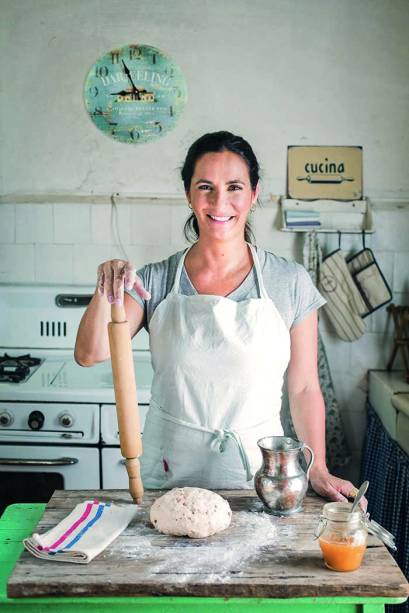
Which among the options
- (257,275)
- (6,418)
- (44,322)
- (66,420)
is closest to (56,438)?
(66,420)

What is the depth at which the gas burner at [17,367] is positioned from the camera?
295 centimetres

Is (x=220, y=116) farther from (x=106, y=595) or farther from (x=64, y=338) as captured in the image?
(x=106, y=595)

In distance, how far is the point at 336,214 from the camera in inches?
131

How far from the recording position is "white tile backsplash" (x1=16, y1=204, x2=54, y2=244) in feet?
11.0

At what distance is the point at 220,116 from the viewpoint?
328 centimetres

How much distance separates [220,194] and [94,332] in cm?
49

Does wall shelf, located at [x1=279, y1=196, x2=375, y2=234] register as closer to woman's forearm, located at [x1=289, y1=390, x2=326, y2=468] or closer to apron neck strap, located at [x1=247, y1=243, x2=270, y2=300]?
apron neck strap, located at [x1=247, y1=243, x2=270, y2=300]

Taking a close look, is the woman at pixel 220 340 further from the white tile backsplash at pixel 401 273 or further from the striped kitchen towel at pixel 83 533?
the white tile backsplash at pixel 401 273

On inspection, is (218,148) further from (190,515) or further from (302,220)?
(302,220)

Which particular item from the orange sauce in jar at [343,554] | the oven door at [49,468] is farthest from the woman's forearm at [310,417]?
the oven door at [49,468]

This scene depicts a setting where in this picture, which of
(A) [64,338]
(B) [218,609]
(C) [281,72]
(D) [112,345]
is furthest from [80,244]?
(B) [218,609]

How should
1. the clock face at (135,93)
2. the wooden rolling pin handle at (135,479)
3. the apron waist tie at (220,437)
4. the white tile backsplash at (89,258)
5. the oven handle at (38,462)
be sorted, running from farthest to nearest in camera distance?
the white tile backsplash at (89,258) < the clock face at (135,93) < the oven handle at (38,462) < the apron waist tie at (220,437) < the wooden rolling pin handle at (135,479)

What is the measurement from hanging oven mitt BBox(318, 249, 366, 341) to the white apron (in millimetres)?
1468

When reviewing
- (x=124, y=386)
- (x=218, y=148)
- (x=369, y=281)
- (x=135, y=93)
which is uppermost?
(x=135, y=93)
